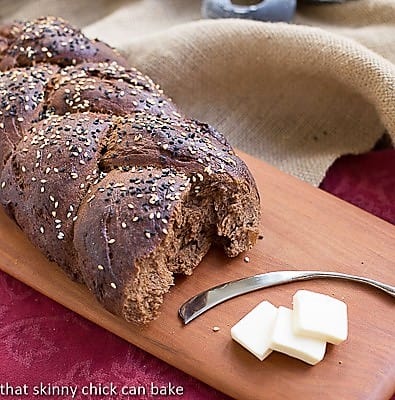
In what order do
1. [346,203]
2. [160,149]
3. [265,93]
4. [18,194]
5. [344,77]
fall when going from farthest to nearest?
1. [265,93]
2. [344,77]
3. [346,203]
4. [18,194]
5. [160,149]

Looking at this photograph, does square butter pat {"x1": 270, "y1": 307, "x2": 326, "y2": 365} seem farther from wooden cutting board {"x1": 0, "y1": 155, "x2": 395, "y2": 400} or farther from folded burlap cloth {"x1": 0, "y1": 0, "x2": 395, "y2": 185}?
folded burlap cloth {"x1": 0, "y1": 0, "x2": 395, "y2": 185}

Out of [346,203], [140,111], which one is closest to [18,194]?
[140,111]

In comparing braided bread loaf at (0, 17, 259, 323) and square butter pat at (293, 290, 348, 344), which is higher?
braided bread loaf at (0, 17, 259, 323)

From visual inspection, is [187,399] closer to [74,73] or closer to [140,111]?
[140,111]

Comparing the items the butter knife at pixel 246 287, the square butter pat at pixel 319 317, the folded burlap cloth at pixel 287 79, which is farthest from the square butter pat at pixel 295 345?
the folded burlap cloth at pixel 287 79

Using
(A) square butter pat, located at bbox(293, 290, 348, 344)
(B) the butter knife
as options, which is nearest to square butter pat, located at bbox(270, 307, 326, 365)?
(A) square butter pat, located at bbox(293, 290, 348, 344)

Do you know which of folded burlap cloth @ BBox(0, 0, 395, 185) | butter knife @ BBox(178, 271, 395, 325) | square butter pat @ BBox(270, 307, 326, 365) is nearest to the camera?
square butter pat @ BBox(270, 307, 326, 365)

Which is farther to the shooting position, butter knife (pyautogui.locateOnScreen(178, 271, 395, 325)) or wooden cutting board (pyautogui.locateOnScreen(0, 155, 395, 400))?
butter knife (pyautogui.locateOnScreen(178, 271, 395, 325))
